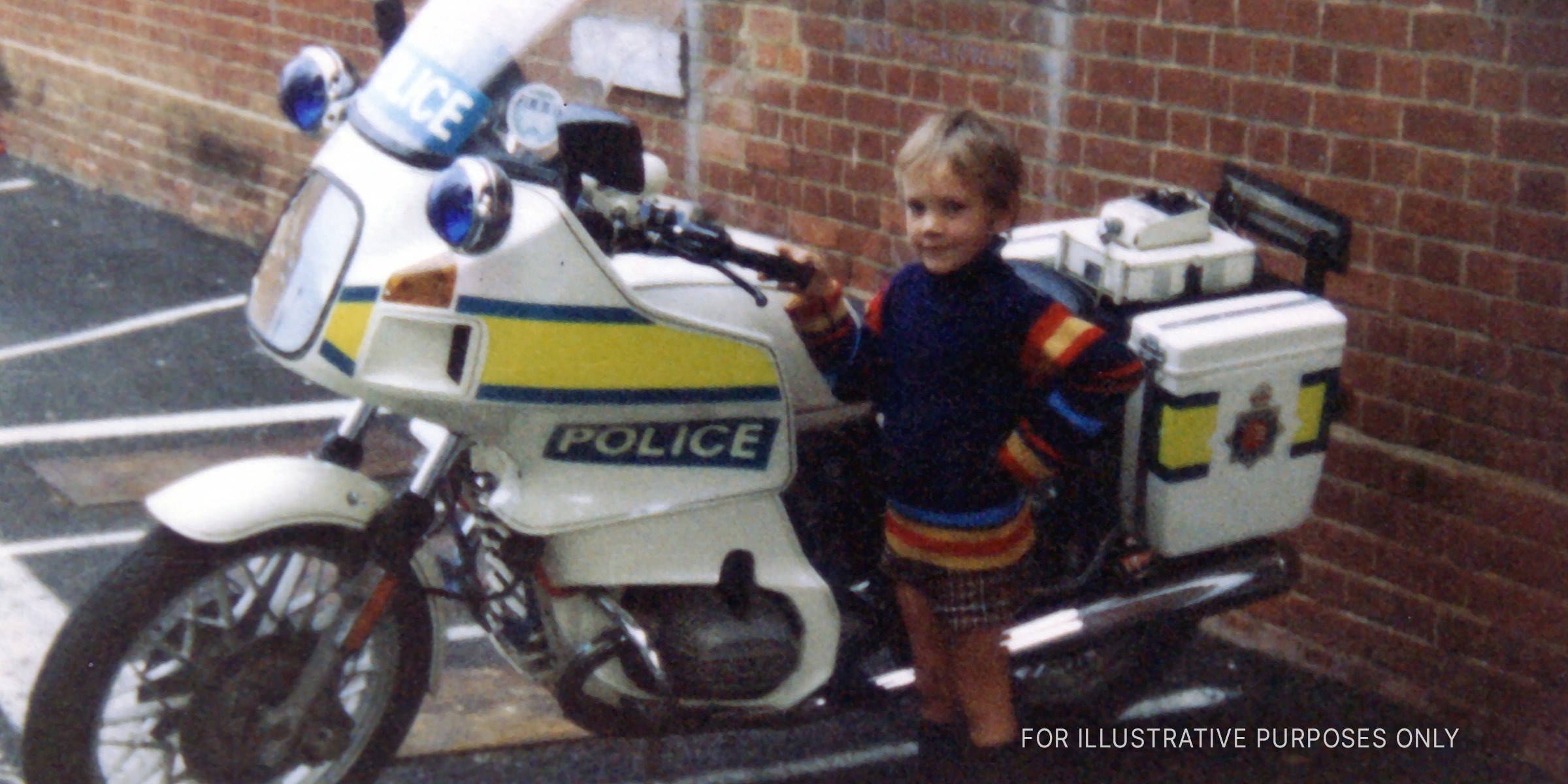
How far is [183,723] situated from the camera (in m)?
2.74

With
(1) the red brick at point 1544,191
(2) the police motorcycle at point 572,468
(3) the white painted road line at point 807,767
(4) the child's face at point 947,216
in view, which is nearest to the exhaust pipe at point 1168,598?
(2) the police motorcycle at point 572,468

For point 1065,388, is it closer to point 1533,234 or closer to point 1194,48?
point 1533,234

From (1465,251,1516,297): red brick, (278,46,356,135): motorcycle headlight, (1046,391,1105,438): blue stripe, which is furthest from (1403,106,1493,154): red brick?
(278,46,356,135): motorcycle headlight

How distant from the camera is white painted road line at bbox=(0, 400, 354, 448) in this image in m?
5.07

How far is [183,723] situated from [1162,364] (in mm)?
1734

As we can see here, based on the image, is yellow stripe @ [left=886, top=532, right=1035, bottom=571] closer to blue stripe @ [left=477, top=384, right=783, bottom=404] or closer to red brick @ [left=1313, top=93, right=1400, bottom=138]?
blue stripe @ [left=477, top=384, right=783, bottom=404]

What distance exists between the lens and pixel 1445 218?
3.41m

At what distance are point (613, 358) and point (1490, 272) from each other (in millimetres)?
1877

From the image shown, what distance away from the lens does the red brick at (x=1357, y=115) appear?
11.3 ft

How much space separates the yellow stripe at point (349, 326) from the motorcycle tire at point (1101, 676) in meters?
1.49

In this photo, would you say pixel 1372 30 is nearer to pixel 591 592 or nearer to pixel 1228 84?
pixel 1228 84

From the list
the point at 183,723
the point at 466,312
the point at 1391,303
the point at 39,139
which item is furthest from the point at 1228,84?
the point at 39,139

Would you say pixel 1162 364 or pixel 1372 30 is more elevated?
pixel 1372 30

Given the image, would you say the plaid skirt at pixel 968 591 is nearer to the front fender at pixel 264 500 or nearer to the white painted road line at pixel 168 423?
the front fender at pixel 264 500
